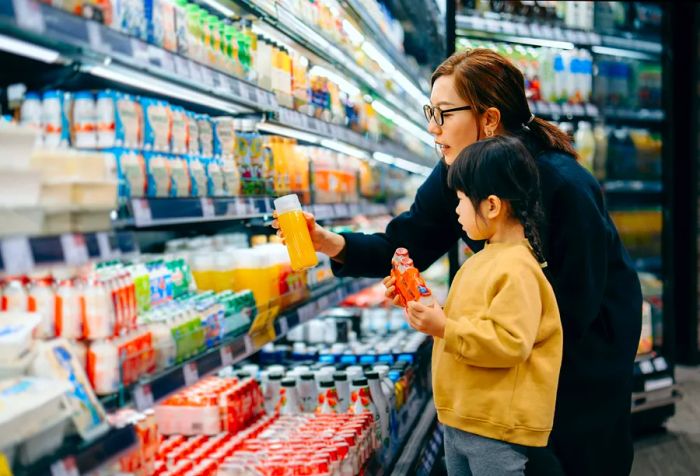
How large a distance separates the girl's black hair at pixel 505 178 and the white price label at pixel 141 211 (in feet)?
2.16

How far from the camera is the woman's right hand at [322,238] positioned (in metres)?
1.99

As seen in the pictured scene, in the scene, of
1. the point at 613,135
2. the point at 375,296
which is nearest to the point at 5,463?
the point at 375,296

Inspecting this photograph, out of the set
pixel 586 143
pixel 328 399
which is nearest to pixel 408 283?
pixel 328 399

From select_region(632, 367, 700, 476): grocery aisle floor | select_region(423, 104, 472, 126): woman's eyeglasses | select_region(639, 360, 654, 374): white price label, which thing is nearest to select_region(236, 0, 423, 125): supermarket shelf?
select_region(423, 104, 472, 126): woman's eyeglasses

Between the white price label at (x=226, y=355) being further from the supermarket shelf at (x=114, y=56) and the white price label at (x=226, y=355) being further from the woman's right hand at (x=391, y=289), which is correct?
the supermarket shelf at (x=114, y=56)

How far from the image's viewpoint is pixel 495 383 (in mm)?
1635

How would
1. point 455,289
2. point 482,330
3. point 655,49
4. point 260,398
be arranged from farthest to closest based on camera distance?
point 655,49 < point 260,398 < point 455,289 < point 482,330

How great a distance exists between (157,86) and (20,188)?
1029 millimetres

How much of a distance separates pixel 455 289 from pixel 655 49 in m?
3.48

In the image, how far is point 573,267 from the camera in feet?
5.71

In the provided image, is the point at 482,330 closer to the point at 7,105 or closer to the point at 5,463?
the point at 5,463

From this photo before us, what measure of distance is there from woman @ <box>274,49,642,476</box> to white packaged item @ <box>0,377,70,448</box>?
87 cm

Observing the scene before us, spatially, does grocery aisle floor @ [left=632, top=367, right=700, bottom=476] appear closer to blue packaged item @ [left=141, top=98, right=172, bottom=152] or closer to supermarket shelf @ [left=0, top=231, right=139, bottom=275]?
blue packaged item @ [left=141, top=98, right=172, bottom=152]

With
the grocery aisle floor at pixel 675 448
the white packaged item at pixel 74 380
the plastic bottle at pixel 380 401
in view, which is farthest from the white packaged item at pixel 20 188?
the grocery aisle floor at pixel 675 448
